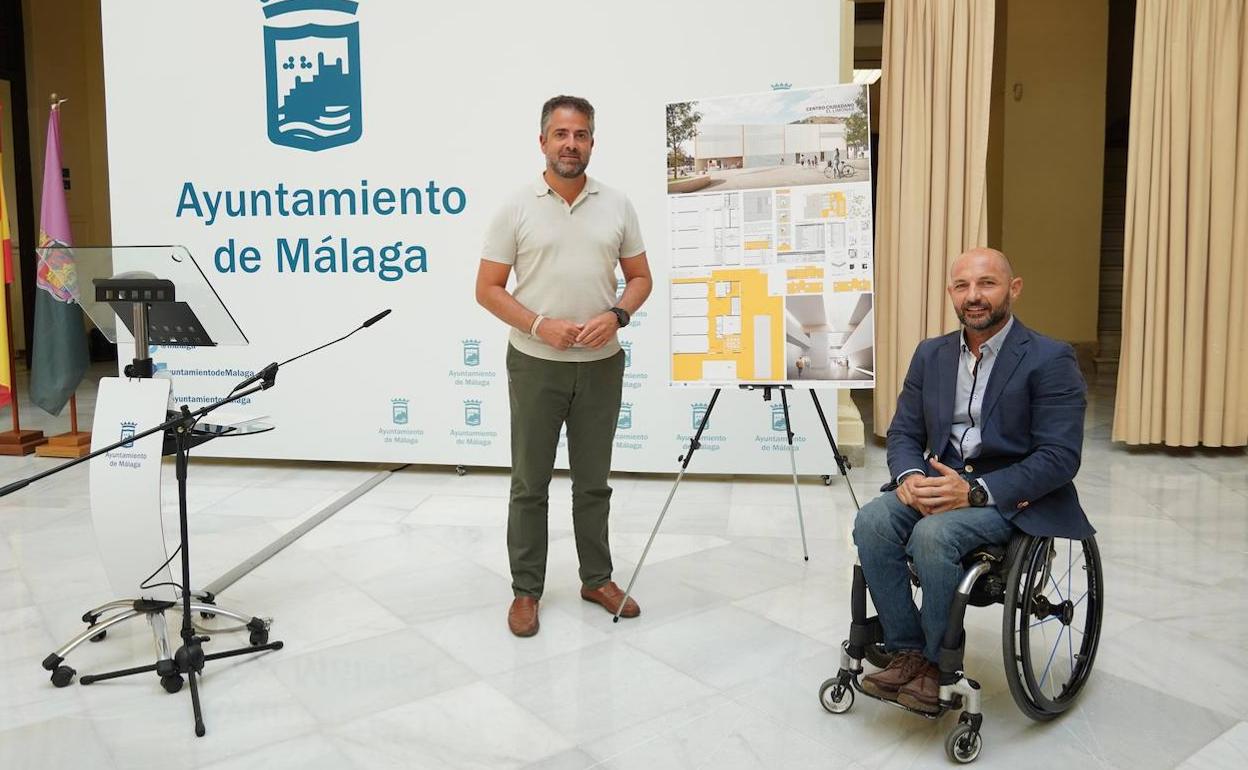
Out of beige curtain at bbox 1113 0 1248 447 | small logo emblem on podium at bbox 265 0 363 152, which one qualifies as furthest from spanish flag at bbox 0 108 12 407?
beige curtain at bbox 1113 0 1248 447

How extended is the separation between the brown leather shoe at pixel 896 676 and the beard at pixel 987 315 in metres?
0.83

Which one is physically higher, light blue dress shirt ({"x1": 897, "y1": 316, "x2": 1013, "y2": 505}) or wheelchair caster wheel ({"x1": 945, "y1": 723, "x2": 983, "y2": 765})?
light blue dress shirt ({"x1": 897, "y1": 316, "x2": 1013, "y2": 505})

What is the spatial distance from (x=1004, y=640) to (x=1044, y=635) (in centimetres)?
105

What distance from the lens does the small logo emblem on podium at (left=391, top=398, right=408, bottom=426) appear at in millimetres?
Answer: 5406

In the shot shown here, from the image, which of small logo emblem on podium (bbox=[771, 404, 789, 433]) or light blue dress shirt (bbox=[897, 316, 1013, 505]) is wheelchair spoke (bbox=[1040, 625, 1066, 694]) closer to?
light blue dress shirt (bbox=[897, 316, 1013, 505])

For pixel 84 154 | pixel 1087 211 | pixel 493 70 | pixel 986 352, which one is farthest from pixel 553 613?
pixel 84 154

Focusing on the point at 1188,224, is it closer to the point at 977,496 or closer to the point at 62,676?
the point at 977,496

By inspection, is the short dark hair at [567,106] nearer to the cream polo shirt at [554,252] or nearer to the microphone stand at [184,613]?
the cream polo shirt at [554,252]

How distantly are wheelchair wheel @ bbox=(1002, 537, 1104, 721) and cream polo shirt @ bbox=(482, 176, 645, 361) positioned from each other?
1402 millimetres

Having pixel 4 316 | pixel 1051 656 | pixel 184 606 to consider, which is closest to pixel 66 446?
pixel 4 316

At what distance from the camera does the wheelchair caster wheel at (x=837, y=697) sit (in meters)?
2.50

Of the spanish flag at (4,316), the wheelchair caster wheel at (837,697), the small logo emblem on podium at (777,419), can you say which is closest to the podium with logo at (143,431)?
the wheelchair caster wheel at (837,697)

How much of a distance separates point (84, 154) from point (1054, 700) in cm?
1094

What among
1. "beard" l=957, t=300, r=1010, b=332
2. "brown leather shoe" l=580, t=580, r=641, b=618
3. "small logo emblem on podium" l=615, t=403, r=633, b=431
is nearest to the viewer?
"beard" l=957, t=300, r=1010, b=332
